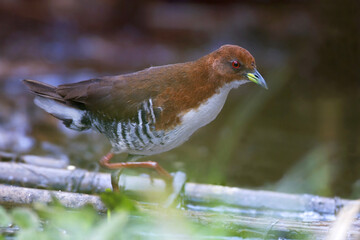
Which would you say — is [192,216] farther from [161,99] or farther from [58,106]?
[58,106]

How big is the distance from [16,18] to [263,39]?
12.9ft

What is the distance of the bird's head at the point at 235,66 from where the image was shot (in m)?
3.46

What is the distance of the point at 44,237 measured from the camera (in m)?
2.34

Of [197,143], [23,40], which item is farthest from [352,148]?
[23,40]

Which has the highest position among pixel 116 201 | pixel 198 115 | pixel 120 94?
pixel 120 94

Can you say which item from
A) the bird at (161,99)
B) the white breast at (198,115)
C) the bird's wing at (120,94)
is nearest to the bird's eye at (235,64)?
the bird at (161,99)

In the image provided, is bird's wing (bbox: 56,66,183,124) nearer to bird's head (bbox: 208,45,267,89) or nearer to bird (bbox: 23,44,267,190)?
bird (bbox: 23,44,267,190)

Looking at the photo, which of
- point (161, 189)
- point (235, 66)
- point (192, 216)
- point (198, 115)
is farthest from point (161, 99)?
point (161, 189)

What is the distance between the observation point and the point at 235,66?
3.45 metres

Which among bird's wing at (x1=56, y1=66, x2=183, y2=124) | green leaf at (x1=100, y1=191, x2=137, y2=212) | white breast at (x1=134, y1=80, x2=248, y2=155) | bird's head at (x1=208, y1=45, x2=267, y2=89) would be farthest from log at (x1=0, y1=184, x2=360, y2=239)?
bird's head at (x1=208, y1=45, x2=267, y2=89)

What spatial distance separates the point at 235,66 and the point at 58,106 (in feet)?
4.11

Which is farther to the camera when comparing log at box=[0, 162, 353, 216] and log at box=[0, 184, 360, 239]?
log at box=[0, 162, 353, 216]

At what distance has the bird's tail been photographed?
3.86 metres

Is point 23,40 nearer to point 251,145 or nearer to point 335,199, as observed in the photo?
point 251,145
